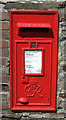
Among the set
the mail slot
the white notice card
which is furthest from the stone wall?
the white notice card

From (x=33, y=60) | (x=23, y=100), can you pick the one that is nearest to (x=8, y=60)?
(x=33, y=60)

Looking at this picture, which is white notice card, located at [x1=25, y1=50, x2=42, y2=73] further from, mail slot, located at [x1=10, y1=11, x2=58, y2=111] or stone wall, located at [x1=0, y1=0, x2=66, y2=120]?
stone wall, located at [x1=0, y1=0, x2=66, y2=120]

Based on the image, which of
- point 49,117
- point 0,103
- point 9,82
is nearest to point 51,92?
point 49,117

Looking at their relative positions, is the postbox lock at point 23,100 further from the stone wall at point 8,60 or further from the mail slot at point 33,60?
the stone wall at point 8,60

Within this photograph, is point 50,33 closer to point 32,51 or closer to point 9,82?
point 32,51

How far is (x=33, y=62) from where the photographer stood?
1.89 meters

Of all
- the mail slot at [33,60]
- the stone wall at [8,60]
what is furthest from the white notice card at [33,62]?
the stone wall at [8,60]

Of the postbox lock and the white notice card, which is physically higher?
the white notice card

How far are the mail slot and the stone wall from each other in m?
0.09

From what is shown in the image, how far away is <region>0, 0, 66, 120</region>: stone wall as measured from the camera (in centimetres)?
190

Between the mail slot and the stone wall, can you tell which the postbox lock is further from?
the stone wall

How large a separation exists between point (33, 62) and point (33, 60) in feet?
0.08

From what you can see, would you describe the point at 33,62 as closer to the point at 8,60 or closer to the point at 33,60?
the point at 33,60

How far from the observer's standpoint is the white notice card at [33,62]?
1875 millimetres
